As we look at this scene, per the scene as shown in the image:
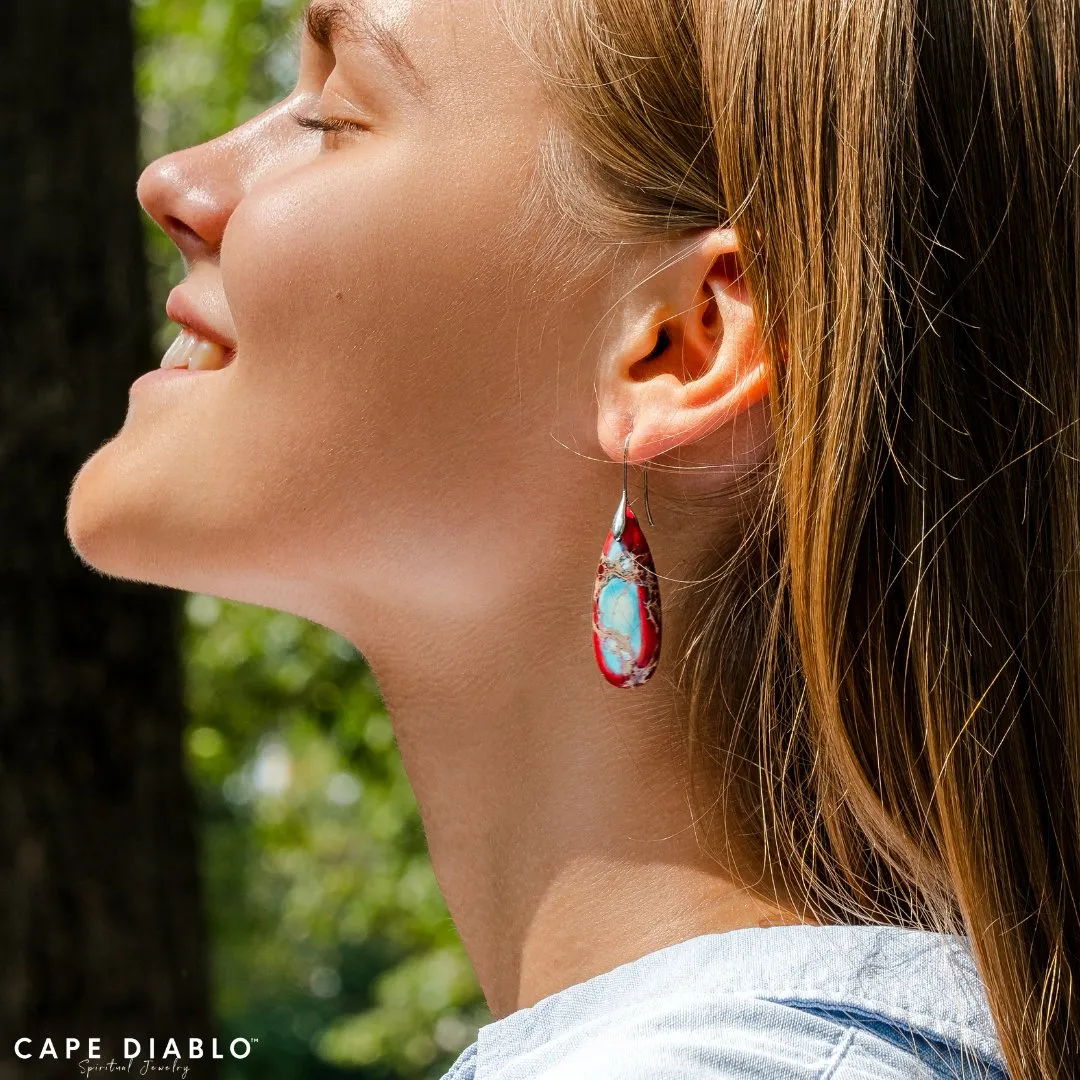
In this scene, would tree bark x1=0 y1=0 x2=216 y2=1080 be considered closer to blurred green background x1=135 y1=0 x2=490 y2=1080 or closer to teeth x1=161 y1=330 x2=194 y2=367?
teeth x1=161 y1=330 x2=194 y2=367

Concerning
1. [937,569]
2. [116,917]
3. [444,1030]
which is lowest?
[444,1030]

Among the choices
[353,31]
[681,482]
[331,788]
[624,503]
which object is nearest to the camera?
[624,503]

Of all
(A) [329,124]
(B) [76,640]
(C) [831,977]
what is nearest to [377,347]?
(A) [329,124]

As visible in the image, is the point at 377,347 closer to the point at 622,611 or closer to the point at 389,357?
the point at 389,357

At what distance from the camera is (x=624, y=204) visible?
176 centimetres

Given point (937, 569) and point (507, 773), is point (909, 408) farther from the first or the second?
point (507, 773)

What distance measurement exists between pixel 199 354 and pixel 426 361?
1.39 feet

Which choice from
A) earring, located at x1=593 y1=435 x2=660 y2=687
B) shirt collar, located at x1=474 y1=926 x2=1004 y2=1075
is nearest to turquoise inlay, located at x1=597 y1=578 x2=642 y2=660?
earring, located at x1=593 y1=435 x2=660 y2=687

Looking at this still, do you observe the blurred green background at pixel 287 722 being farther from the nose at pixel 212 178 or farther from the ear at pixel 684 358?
the ear at pixel 684 358

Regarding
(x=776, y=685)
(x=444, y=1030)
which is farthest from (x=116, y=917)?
(x=444, y=1030)

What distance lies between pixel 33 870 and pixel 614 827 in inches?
75.6

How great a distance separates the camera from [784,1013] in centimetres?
145

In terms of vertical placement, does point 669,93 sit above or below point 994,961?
above

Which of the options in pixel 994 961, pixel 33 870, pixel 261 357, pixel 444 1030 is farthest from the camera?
pixel 444 1030
